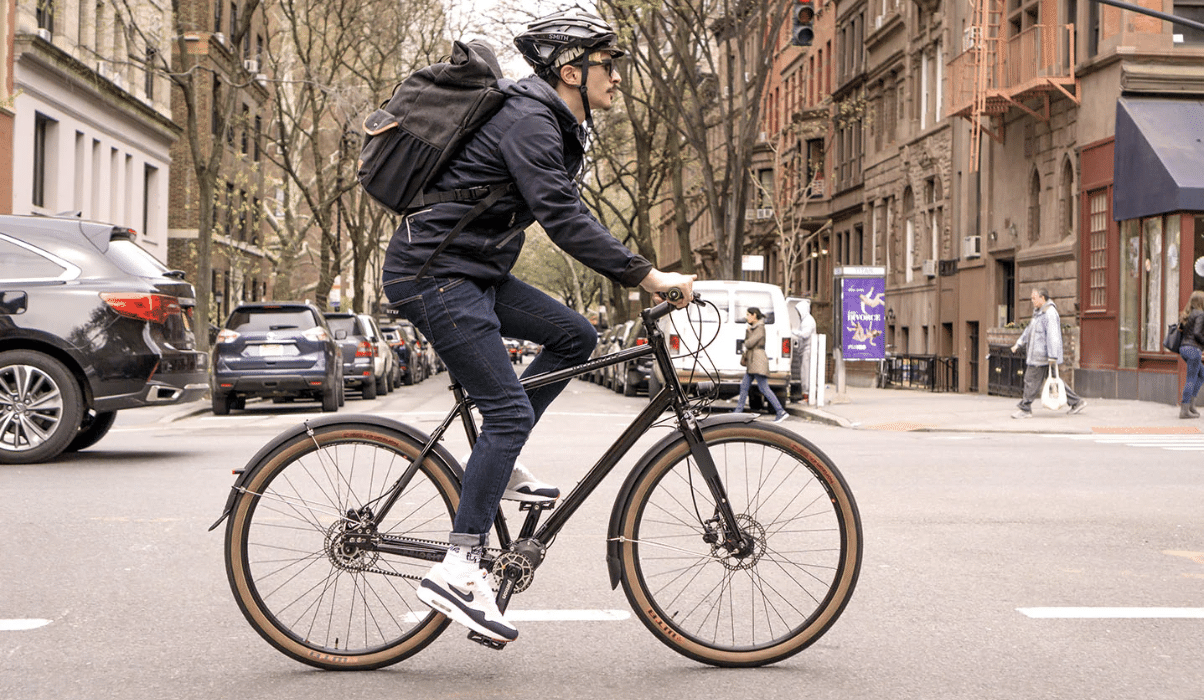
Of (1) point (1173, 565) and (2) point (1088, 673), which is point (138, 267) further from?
(2) point (1088, 673)

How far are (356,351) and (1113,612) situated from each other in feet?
74.5

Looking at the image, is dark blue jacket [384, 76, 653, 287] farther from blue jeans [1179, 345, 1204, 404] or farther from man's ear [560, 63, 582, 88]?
blue jeans [1179, 345, 1204, 404]

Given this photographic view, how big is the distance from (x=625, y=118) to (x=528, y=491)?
4066cm

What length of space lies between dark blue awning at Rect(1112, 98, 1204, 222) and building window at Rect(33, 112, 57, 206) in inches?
928

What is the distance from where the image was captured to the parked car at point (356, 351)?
2780cm

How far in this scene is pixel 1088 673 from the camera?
5.00 meters

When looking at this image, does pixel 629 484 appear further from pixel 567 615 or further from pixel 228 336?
pixel 228 336

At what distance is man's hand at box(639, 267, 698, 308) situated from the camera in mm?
4641

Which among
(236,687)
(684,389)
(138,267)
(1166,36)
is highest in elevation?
(1166,36)

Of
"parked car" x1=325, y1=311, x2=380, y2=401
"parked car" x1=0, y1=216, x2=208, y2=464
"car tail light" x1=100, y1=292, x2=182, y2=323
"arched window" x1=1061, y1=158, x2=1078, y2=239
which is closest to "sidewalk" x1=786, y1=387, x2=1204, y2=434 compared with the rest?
"arched window" x1=1061, y1=158, x2=1078, y2=239

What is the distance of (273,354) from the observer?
72.1 ft

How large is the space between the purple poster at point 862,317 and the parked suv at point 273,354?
9668 mm

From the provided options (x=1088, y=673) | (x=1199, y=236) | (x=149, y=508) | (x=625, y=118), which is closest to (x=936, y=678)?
(x=1088, y=673)

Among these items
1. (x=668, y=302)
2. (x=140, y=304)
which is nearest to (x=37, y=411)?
(x=140, y=304)
